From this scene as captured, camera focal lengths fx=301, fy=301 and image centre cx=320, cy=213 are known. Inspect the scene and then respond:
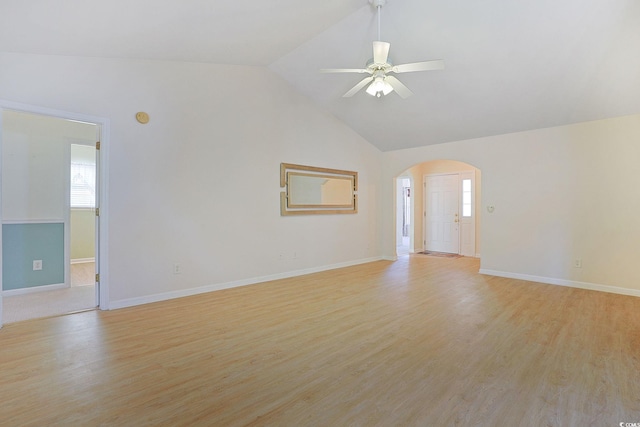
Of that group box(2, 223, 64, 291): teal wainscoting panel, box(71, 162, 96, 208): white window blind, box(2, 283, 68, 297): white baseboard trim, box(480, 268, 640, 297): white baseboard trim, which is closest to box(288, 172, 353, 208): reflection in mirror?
box(480, 268, 640, 297): white baseboard trim

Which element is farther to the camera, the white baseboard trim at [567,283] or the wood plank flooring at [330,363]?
the white baseboard trim at [567,283]

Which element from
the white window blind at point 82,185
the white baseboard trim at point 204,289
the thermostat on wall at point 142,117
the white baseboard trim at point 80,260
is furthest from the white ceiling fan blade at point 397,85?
the white baseboard trim at point 80,260

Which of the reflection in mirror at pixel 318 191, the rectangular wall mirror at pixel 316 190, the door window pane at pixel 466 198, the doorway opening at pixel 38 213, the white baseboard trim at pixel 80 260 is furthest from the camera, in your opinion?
the door window pane at pixel 466 198

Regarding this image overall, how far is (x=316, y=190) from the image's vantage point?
5.61 m

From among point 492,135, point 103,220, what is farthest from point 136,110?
point 492,135

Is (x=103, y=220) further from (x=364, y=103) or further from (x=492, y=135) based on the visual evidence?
(x=492, y=135)

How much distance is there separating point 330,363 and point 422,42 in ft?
12.1

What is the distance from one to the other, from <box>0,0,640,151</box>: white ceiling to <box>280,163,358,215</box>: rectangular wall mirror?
147 cm

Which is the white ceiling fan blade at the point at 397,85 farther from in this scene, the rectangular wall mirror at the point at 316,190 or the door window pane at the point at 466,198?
the door window pane at the point at 466,198

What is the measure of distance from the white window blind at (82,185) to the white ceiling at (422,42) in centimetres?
410

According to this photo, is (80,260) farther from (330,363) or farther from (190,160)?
(330,363)

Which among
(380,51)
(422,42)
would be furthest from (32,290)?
(422,42)

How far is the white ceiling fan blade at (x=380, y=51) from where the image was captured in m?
2.74

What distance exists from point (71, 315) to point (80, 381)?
1.65 m
